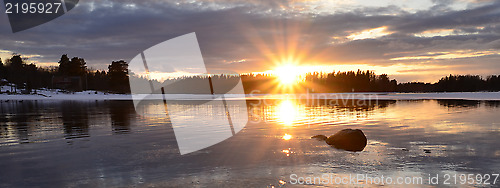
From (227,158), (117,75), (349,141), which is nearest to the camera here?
(227,158)

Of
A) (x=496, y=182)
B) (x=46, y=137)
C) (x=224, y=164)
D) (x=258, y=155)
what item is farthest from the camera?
(x=46, y=137)

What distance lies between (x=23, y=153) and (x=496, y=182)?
1621cm

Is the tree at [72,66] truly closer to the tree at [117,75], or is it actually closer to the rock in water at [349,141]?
the tree at [117,75]

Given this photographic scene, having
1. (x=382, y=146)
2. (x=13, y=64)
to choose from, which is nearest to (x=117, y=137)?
(x=382, y=146)

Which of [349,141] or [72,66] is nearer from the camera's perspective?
[349,141]

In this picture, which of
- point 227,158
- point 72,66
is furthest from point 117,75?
point 227,158

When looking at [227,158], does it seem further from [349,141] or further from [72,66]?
[72,66]

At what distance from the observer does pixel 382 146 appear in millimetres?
13289

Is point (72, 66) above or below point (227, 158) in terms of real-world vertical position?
above

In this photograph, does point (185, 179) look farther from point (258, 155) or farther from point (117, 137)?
point (117, 137)

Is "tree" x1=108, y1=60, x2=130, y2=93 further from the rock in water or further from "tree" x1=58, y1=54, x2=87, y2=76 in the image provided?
the rock in water

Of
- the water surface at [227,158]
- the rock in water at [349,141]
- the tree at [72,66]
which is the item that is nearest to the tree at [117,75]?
the tree at [72,66]

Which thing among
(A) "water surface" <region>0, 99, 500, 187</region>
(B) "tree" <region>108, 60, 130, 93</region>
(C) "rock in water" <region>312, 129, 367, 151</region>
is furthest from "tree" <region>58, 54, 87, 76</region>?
(C) "rock in water" <region>312, 129, 367, 151</region>

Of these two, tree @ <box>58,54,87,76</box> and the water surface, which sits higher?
tree @ <box>58,54,87,76</box>
